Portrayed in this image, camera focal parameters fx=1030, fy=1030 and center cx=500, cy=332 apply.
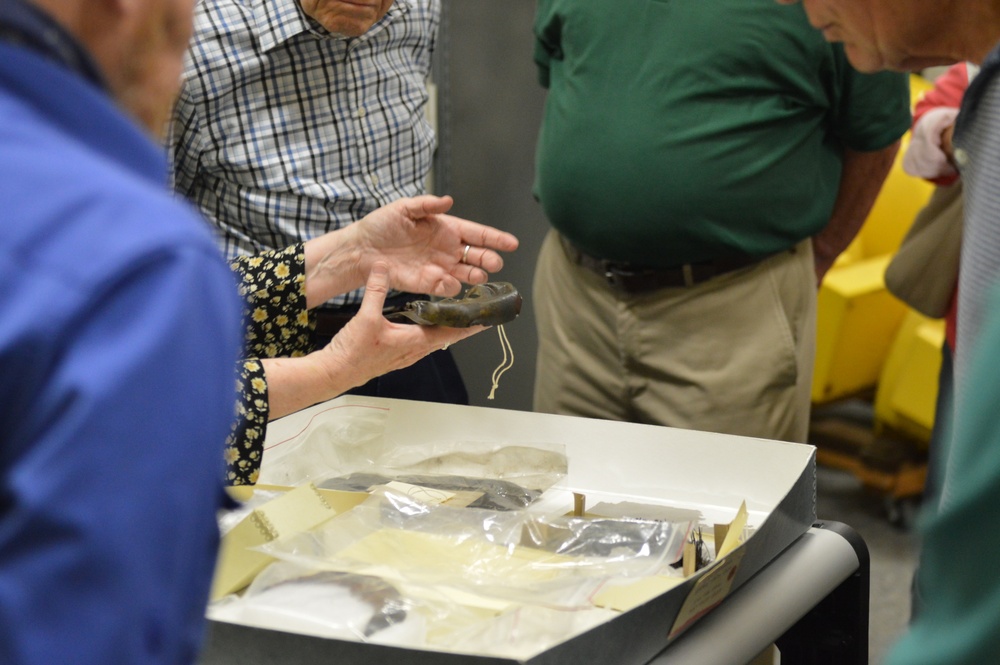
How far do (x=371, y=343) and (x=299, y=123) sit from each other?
0.55 metres

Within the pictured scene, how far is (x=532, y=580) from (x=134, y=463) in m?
0.60

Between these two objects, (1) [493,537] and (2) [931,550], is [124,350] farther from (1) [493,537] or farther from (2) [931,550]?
(1) [493,537]

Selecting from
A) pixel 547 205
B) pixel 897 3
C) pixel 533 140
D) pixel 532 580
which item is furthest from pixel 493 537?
pixel 533 140

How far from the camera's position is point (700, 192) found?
1739mm

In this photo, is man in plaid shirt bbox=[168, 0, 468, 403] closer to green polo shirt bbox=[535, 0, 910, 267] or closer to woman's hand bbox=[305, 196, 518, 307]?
woman's hand bbox=[305, 196, 518, 307]

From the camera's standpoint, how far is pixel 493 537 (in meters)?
1.06

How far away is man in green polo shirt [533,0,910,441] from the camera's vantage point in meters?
1.73

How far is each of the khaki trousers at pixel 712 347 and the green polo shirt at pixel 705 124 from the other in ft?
0.28

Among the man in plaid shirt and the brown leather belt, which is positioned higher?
the man in plaid shirt

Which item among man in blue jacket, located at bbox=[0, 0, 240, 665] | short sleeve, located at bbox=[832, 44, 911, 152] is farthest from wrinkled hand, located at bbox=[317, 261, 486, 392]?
short sleeve, located at bbox=[832, 44, 911, 152]

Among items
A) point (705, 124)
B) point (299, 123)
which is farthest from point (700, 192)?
point (299, 123)

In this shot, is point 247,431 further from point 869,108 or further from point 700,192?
point 869,108

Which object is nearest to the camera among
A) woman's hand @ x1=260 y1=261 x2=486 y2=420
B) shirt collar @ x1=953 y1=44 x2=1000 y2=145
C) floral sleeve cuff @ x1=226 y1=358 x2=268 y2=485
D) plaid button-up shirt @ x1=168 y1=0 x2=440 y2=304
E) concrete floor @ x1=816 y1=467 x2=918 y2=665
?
shirt collar @ x1=953 y1=44 x2=1000 y2=145

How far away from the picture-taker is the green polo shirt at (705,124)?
171cm
